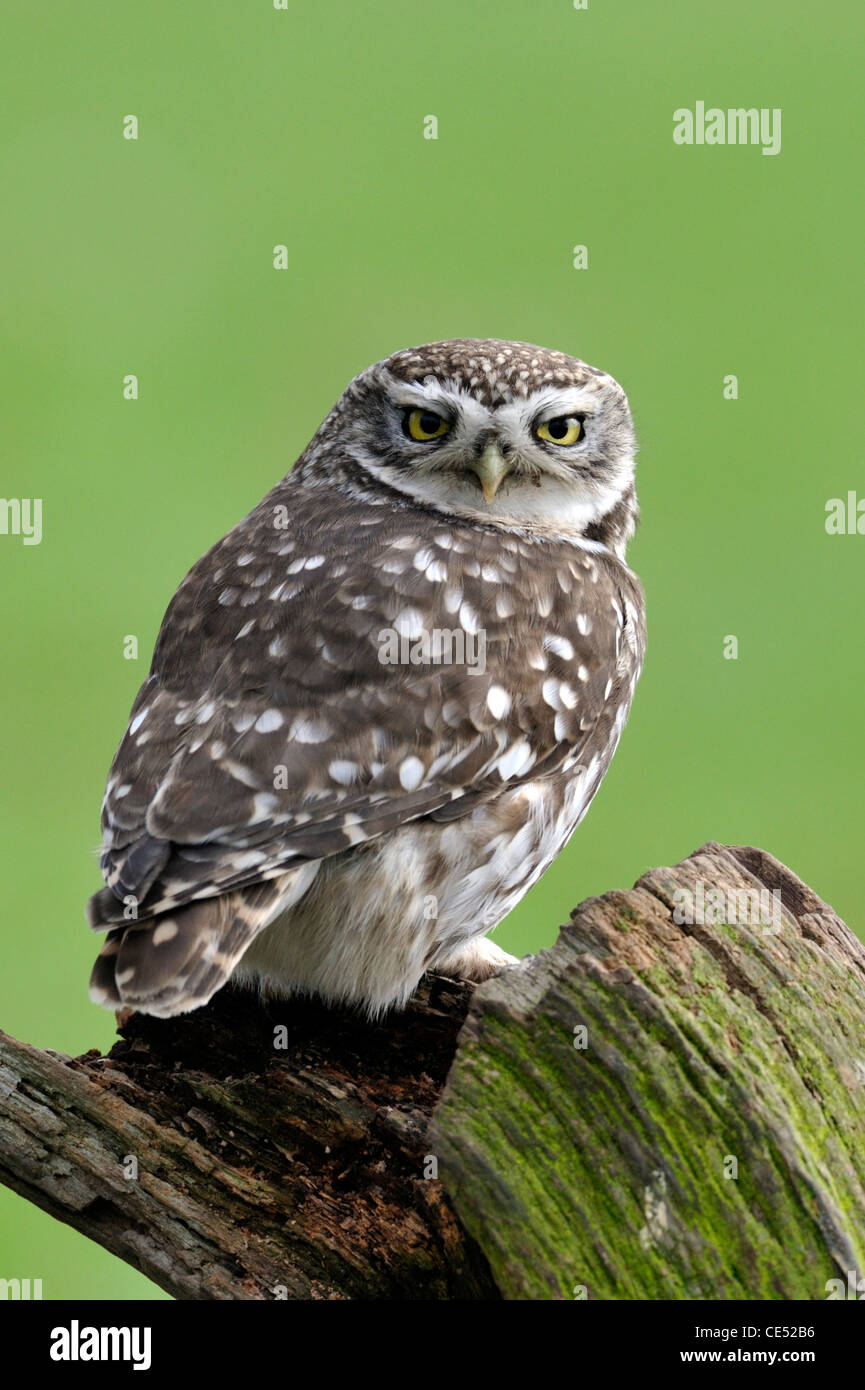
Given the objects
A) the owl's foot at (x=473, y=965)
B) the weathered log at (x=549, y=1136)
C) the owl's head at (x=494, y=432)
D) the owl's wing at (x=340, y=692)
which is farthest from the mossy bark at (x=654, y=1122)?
the owl's head at (x=494, y=432)

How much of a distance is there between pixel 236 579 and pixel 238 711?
51cm

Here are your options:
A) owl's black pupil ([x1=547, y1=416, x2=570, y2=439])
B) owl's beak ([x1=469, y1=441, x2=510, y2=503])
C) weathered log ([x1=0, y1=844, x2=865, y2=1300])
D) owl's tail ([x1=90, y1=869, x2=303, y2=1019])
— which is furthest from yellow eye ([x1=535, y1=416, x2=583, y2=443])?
owl's tail ([x1=90, y1=869, x2=303, y2=1019])

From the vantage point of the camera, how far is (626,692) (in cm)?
424

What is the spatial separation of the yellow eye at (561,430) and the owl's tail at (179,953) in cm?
153

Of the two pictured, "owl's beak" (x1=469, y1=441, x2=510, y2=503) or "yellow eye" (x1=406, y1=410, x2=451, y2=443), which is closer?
"owl's beak" (x1=469, y1=441, x2=510, y2=503)

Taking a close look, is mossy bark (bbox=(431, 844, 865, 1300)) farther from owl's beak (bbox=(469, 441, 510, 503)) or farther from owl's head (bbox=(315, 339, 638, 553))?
owl's head (bbox=(315, 339, 638, 553))

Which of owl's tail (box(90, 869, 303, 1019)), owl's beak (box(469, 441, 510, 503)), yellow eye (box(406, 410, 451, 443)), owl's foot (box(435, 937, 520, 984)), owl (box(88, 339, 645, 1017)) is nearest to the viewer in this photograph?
owl's tail (box(90, 869, 303, 1019))

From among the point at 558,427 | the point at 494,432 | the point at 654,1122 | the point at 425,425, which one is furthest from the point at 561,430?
the point at 654,1122

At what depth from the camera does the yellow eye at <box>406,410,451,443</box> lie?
163 inches

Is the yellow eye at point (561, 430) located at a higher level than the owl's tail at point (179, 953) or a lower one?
higher

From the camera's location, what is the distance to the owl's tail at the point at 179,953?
308 cm

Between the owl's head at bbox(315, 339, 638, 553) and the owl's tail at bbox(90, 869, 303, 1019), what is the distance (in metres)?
1.36

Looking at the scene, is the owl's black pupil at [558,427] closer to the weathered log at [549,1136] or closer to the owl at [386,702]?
the owl at [386,702]

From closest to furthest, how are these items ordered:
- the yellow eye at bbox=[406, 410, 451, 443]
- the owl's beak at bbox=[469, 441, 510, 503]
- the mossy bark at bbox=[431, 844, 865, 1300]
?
1. the mossy bark at bbox=[431, 844, 865, 1300]
2. the owl's beak at bbox=[469, 441, 510, 503]
3. the yellow eye at bbox=[406, 410, 451, 443]
